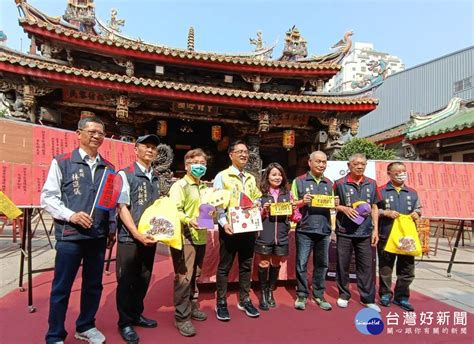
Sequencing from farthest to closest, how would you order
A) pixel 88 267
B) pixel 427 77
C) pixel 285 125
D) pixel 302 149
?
pixel 427 77 → pixel 302 149 → pixel 285 125 → pixel 88 267

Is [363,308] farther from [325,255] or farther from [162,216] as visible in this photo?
[162,216]

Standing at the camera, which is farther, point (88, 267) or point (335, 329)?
point (335, 329)

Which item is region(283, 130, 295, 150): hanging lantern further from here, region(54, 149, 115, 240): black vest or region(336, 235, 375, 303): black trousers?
region(54, 149, 115, 240): black vest

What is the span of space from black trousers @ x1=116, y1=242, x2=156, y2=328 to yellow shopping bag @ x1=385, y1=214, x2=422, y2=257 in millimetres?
2703

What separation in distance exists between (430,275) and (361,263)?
2563 millimetres

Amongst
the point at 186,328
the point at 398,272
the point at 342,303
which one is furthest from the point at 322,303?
the point at 186,328

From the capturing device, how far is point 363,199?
11.2 ft

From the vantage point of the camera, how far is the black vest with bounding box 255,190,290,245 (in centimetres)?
323

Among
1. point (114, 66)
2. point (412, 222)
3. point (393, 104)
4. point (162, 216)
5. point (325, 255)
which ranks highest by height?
point (393, 104)

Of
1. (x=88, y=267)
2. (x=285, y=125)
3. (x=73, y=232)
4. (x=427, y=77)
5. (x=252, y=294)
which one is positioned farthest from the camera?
(x=427, y=77)

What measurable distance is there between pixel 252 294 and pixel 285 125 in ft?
19.2

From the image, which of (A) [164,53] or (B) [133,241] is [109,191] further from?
(A) [164,53]

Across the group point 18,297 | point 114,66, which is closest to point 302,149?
point 114,66

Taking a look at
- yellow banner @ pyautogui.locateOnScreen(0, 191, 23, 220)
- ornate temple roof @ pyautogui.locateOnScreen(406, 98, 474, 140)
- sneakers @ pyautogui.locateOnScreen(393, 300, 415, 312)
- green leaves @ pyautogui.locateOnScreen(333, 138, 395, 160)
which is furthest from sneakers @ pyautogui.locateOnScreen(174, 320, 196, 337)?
ornate temple roof @ pyautogui.locateOnScreen(406, 98, 474, 140)
